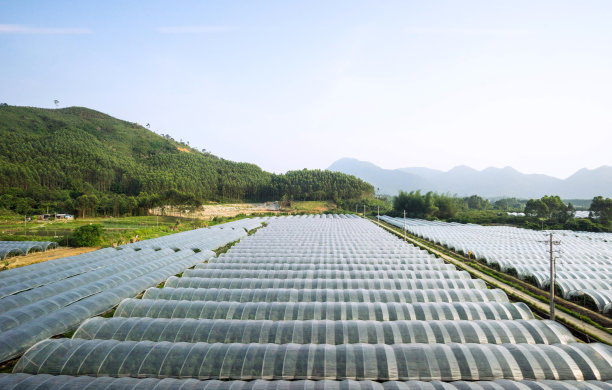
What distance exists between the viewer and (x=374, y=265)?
63.9 ft

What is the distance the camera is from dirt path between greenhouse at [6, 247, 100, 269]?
22750mm

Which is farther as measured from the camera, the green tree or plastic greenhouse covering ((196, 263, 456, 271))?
the green tree

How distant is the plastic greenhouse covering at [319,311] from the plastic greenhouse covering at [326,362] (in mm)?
3040

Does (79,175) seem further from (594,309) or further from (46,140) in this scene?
(594,309)

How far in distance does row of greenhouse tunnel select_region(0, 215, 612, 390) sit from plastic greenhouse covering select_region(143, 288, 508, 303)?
0.17ft

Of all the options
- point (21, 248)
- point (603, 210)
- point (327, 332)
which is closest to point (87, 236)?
point (21, 248)

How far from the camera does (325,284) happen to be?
15.4 meters

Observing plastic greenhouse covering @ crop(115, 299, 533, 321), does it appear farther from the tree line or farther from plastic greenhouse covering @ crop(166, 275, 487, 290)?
the tree line

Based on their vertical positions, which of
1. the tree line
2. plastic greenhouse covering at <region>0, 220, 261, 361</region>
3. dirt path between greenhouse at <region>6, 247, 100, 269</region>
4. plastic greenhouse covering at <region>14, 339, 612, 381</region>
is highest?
A: the tree line

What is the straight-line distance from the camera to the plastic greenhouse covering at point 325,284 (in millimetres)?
15234

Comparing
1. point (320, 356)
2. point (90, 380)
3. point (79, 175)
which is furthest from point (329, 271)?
point (79, 175)

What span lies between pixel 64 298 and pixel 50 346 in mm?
5981

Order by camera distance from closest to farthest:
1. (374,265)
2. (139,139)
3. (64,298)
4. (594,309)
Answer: (64,298)
(594,309)
(374,265)
(139,139)

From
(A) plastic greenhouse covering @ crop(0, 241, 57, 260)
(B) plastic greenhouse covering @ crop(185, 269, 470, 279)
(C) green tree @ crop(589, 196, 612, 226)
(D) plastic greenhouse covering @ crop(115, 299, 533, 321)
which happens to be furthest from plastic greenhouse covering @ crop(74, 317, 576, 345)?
(C) green tree @ crop(589, 196, 612, 226)
